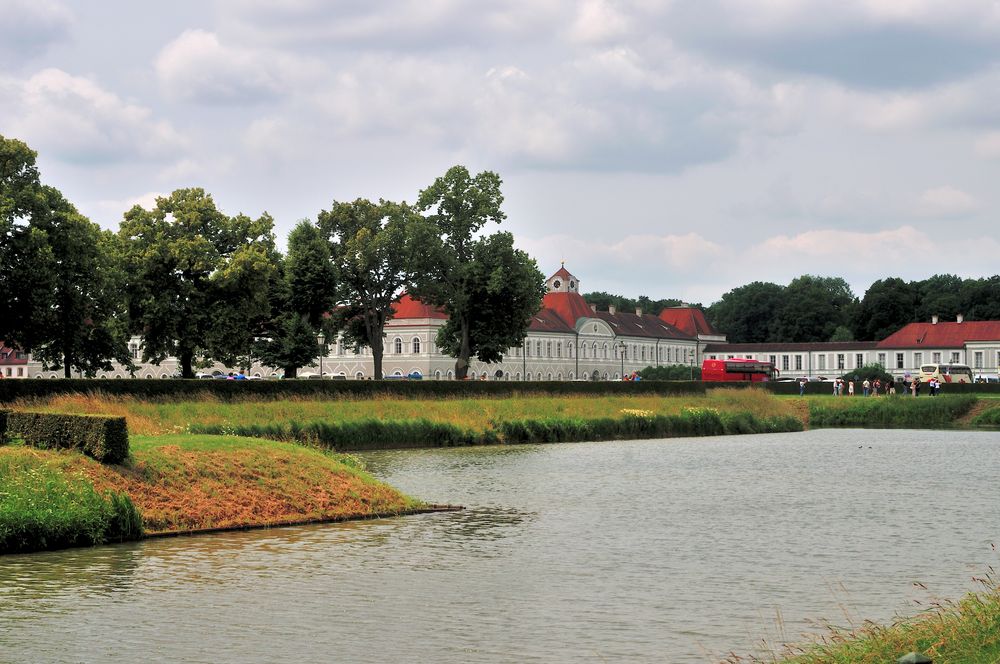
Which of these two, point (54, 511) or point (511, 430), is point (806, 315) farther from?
point (54, 511)

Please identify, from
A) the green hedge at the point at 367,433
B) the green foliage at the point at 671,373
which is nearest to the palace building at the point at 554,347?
the green foliage at the point at 671,373

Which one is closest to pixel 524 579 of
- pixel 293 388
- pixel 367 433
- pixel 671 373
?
pixel 367 433

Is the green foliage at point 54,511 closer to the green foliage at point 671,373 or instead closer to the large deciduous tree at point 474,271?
the large deciduous tree at point 474,271

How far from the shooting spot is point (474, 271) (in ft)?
276

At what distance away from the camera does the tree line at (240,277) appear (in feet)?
197

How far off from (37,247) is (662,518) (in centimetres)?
4252

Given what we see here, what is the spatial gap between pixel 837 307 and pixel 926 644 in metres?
179

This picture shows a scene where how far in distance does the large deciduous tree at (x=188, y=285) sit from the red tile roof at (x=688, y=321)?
108910 mm

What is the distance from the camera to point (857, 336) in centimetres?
16350

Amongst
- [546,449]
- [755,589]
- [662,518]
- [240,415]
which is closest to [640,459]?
[546,449]

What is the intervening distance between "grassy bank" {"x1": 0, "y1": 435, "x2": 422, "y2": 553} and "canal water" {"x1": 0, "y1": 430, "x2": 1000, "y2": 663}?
559mm

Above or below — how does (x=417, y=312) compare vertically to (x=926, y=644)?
above

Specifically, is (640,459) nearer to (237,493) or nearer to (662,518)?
(662,518)

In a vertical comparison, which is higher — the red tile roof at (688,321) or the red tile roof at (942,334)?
the red tile roof at (688,321)
